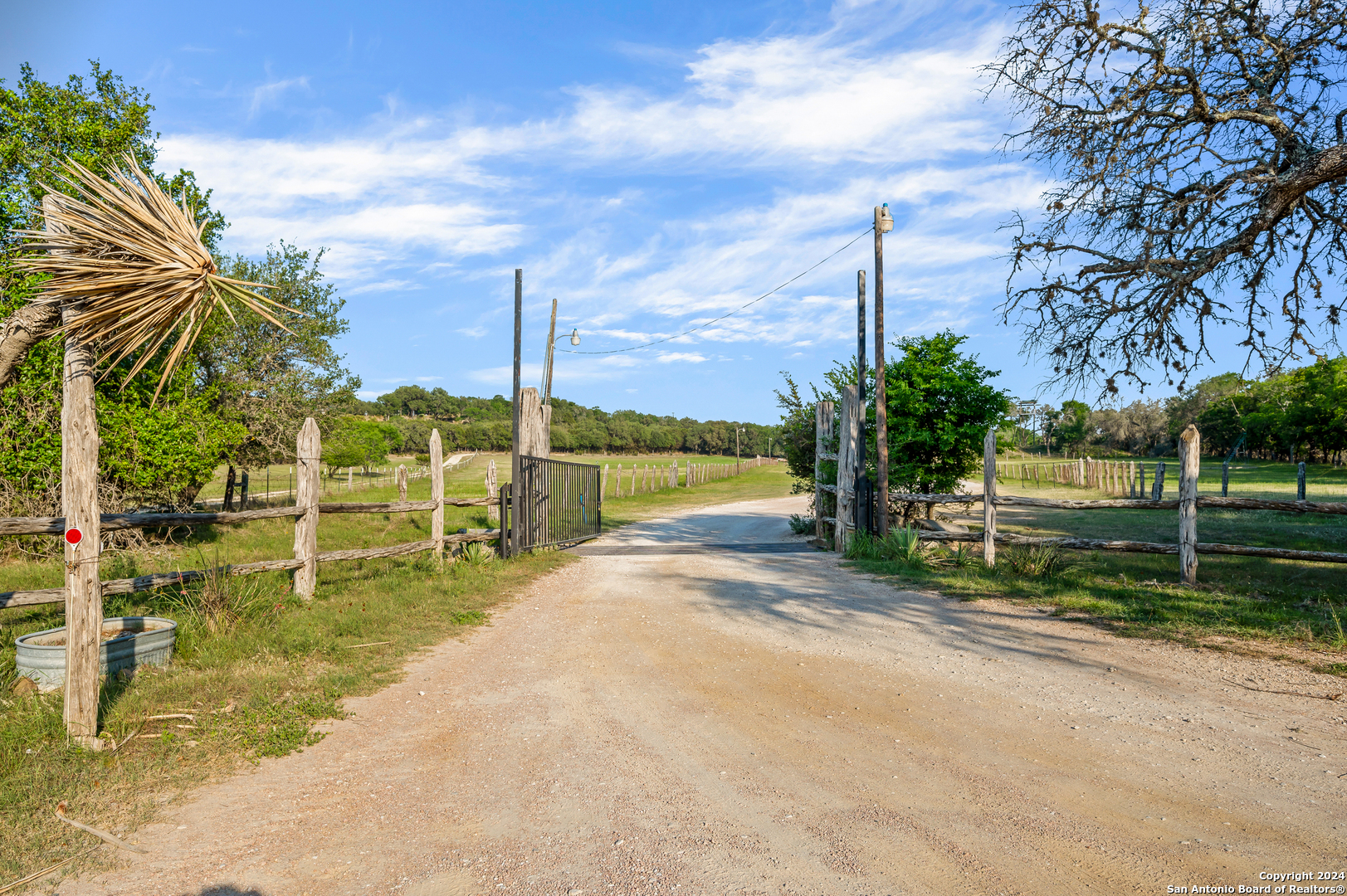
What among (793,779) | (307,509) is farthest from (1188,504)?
(307,509)

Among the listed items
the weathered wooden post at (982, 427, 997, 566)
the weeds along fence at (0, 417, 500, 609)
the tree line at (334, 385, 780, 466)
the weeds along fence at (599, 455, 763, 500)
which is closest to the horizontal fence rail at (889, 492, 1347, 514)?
the weathered wooden post at (982, 427, 997, 566)

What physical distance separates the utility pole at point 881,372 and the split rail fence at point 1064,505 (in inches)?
15.2

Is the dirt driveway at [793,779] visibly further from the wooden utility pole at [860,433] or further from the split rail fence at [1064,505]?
the wooden utility pole at [860,433]

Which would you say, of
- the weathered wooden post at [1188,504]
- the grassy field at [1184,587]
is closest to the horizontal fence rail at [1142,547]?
the weathered wooden post at [1188,504]

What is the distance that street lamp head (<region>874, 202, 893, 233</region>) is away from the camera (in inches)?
550

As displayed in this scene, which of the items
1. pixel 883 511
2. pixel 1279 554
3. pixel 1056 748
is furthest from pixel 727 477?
pixel 1056 748

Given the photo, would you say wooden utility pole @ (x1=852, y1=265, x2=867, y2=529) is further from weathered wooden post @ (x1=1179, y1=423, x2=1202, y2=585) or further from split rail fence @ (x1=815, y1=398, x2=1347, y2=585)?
weathered wooden post @ (x1=1179, y1=423, x2=1202, y2=585)

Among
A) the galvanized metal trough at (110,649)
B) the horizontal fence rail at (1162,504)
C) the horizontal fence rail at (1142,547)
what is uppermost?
the horizontal fence rail at (1162,504)

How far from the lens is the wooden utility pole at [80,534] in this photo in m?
4.48

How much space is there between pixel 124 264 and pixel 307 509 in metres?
5.16

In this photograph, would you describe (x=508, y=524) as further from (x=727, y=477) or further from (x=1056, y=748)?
(x=727, y=477)

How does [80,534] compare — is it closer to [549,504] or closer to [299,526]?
[299,526]

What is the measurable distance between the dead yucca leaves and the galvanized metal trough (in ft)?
6.70

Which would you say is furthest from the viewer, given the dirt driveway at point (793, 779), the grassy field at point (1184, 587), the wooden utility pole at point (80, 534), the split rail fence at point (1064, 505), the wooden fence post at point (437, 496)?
the wooden fence post at point (437, 496)
